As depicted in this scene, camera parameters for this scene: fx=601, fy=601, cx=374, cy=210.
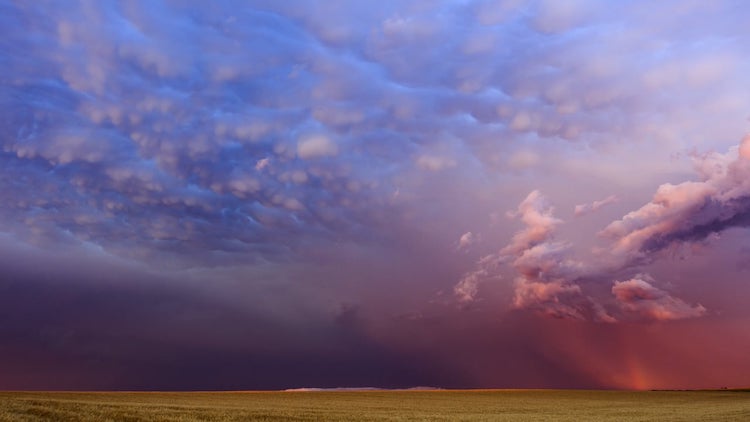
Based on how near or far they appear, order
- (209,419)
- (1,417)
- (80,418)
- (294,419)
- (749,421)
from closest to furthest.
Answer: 1. (1,417)
2. (80,418)
3. (209,419)
4. (294,419)
5. (749,421)

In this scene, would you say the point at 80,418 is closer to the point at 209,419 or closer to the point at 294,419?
the point at 209,419

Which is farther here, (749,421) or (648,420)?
(648,420)

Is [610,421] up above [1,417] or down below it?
below

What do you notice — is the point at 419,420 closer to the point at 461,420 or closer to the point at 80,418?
the point at 461,420

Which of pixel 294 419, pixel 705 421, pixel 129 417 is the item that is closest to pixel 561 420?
pixel 705 421

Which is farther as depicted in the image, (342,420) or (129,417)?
(342,420)

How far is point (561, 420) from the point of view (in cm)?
4628

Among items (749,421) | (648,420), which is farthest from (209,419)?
(749,421)

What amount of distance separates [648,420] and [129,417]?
37239mm

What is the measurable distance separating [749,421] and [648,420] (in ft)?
22.4

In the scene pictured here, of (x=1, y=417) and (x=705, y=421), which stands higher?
(x=1, y=417)

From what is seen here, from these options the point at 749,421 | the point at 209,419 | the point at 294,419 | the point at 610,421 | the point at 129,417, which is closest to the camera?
the point at 129,417

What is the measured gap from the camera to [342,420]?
129 feet

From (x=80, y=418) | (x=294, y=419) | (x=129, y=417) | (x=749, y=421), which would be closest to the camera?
(x=80, y=418)
